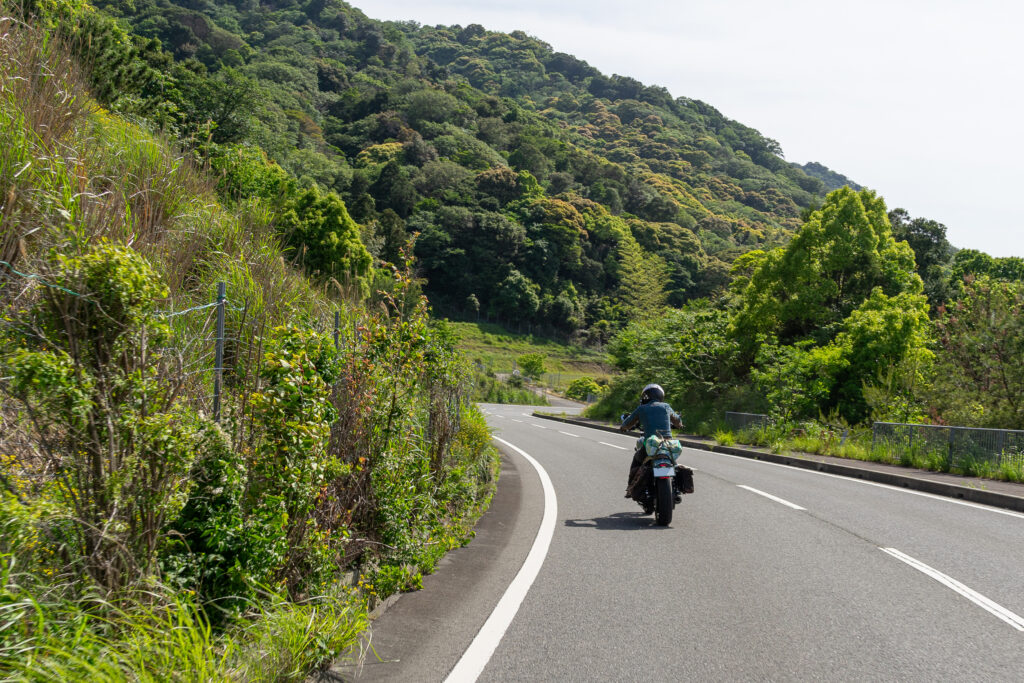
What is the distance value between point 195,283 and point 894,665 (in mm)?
6612

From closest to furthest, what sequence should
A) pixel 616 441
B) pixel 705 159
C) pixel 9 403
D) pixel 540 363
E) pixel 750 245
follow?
pixel 9 403
pixel 616 441
pixel 540 363
pixel 750 245
pixel 705 159

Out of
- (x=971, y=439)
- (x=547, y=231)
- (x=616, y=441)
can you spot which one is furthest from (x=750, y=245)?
(x=971, y=439)

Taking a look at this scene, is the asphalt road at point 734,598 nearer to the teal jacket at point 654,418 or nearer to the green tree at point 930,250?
the teal jacket at point 654,418

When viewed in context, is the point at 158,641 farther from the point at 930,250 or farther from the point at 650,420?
the point at 930,250

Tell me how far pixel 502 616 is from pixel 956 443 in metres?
13.0

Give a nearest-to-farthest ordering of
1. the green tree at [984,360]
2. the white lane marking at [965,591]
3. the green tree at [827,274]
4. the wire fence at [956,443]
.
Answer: the white lane marking at [965,591] < the wire fence at [956,443] < the green tree at [984,360] < the green tree at [827,274]

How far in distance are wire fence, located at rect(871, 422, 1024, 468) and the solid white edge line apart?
9.47m

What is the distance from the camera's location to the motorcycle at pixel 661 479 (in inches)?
361

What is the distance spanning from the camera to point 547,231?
328 ft

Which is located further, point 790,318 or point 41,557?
point 790,318

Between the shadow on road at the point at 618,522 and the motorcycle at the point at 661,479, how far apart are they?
0.15 metres

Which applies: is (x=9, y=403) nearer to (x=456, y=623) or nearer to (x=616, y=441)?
(x=456, y=623)

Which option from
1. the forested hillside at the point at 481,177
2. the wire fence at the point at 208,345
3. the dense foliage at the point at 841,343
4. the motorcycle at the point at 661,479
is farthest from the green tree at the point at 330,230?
the wire fence at the point at 208,345

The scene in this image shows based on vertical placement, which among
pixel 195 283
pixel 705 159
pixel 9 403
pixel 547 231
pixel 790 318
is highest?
pixel 705 159
